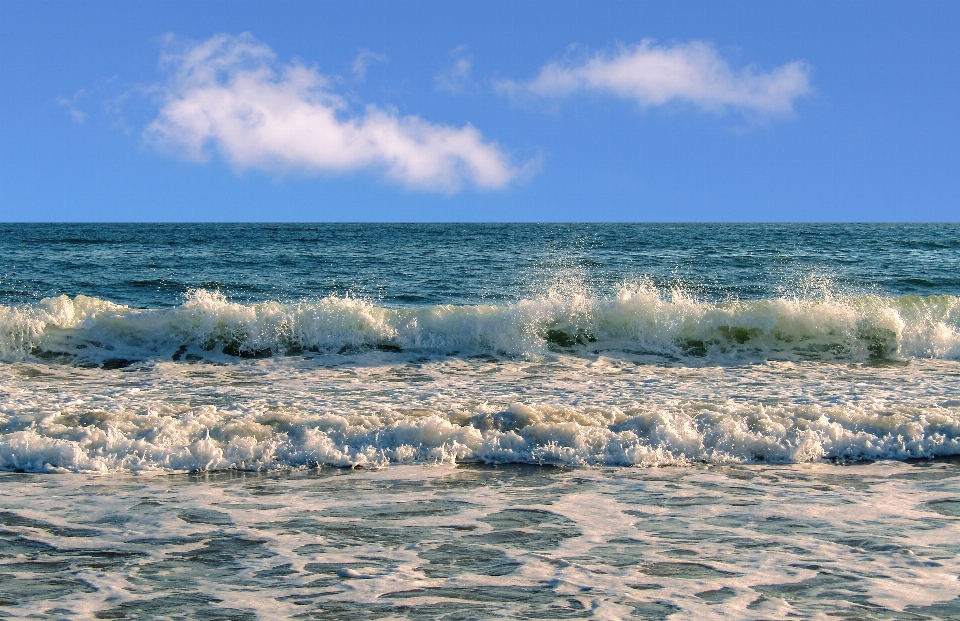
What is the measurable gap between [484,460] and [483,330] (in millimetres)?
5742

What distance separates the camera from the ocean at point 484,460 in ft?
13.0

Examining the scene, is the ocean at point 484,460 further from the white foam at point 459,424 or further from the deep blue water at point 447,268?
the deep blue water at point 447,268

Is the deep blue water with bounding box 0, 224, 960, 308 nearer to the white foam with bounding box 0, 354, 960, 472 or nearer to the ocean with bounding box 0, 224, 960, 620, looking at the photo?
the ocean with bounding box 0, 224, 960, 620

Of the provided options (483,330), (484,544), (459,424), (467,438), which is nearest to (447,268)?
(483,330)

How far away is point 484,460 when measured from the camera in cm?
Answer: 677

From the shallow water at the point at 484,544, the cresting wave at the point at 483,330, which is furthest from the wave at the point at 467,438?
the cresting wave at the point at 483,330

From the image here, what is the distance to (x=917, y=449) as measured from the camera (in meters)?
6.95

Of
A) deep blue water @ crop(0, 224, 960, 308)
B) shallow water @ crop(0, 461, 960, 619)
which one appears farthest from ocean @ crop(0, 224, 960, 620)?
deep blue water @ crop(0, 224, 960, 308)

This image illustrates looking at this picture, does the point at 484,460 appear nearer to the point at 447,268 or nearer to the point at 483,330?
the point at 483,330

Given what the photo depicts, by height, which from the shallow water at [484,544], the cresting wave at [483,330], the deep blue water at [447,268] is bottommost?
the shallow water at [484,544]

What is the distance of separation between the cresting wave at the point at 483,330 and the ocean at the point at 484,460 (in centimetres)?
5

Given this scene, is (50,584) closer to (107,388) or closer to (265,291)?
(107,388)

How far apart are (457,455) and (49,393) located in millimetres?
5268

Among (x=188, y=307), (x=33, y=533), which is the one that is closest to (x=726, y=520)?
(x=33, y=533)
